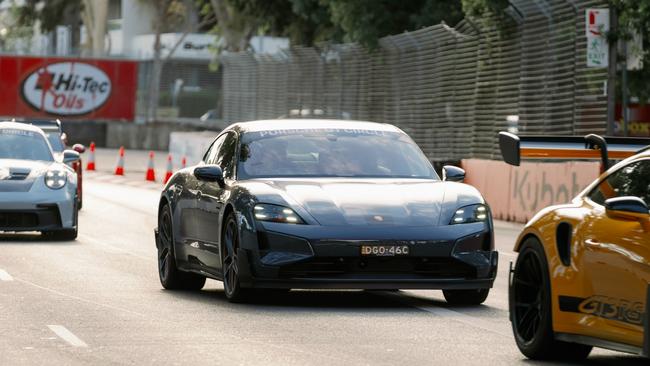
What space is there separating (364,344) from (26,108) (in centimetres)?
5919

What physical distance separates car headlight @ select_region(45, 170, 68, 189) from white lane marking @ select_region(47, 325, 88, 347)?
9.56 meters

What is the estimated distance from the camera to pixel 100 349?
10773 millimetres

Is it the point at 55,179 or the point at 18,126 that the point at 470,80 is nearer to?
the point at 18,126

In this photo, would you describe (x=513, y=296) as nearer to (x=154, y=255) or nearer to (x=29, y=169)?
(x=154, y=255)

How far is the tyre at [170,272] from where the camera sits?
601 inches

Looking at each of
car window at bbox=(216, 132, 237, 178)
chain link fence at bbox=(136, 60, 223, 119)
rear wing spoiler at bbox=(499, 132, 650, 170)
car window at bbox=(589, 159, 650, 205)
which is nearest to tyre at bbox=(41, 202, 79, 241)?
car window at bbox=(216, 132, 237, 178)

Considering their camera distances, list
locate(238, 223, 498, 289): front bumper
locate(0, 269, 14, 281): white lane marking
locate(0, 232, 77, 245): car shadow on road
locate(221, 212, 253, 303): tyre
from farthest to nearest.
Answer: locate(0, 232, 77, 245): car shadow on road < locate(0, 269, 14, 281): white lane marking < locate(221, 212, 253, 303): tyre < locate(238, 223, 498, 289): front bumper

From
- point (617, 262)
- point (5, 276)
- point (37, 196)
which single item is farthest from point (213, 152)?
point (617, 262)

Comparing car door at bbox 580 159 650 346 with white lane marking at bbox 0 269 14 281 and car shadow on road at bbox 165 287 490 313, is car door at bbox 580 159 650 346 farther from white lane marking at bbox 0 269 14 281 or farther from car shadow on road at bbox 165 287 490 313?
white lane marking at bbox 0 269 14 281

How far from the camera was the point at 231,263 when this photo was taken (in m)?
13.6

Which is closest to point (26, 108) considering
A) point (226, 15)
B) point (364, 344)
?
point (226, 15)

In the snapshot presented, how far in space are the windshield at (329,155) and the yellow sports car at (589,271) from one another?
3.62 meters

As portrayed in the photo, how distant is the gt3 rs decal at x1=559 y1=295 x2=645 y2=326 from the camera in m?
9.07

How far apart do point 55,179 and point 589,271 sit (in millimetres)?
12699
